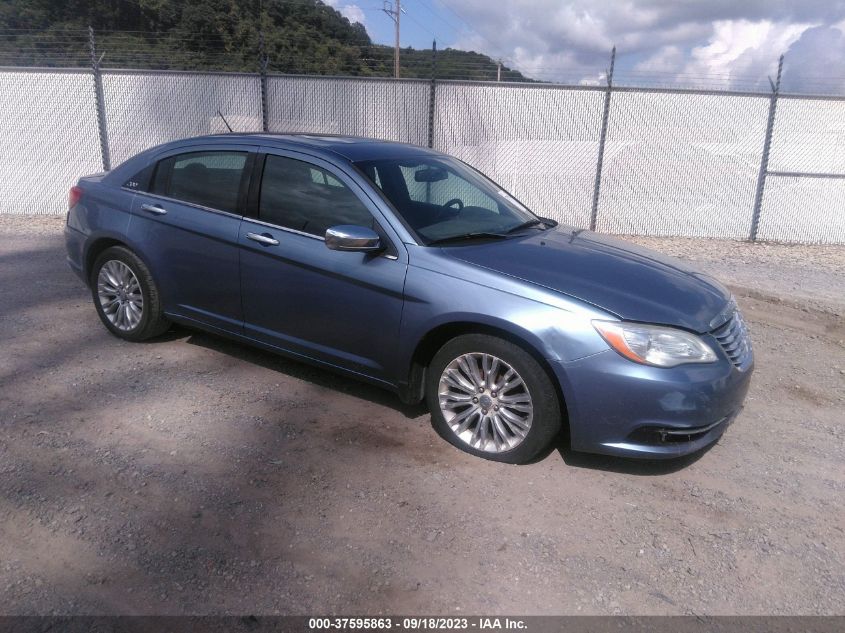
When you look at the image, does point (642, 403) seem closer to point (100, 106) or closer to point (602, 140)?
point (602, 140)

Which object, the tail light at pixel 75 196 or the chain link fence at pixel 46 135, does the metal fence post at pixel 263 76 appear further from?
the tail light at pixel 75 196

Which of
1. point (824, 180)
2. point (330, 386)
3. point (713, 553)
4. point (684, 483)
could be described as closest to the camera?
point (713, 553)

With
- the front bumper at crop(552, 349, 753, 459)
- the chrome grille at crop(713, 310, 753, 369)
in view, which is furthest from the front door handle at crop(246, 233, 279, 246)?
the chrome grille at crop(713, 310, 753, 369)

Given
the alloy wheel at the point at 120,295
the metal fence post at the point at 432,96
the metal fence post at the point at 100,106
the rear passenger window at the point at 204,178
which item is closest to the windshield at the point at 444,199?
the rear passenger window at the point at 204,178

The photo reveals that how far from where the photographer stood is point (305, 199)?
4391mm

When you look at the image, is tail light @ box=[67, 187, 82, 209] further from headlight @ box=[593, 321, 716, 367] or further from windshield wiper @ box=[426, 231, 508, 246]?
headlight @ box=[593, 321, 716, 367]

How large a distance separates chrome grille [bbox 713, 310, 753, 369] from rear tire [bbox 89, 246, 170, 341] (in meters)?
3.73

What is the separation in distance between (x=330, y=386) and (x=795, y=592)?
292cm

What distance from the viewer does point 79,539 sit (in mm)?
3039

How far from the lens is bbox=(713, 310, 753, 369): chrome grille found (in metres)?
3.71

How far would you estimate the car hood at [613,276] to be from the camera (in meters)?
3.59

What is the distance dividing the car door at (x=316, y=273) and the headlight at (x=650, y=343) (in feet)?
3.85

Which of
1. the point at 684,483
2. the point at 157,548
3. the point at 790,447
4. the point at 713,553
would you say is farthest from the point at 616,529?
the point at 157,548

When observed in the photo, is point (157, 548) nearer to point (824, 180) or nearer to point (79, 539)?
point (79, 539)
